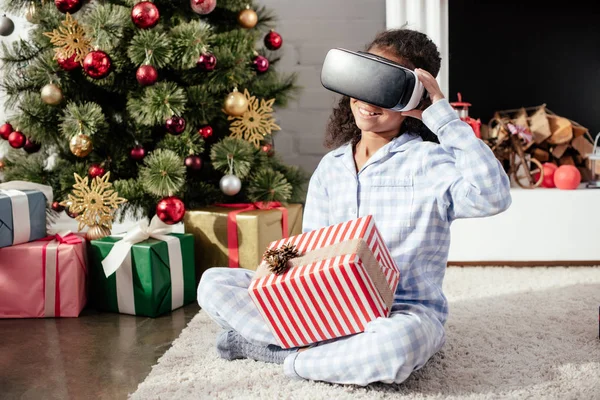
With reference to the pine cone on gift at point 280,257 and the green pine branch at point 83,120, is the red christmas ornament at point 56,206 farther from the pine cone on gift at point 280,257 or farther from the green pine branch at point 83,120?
the pine cone on gift at point 280,257

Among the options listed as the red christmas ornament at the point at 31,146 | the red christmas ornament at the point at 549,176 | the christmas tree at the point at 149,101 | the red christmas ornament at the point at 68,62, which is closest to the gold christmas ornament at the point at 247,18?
the christmas tree at the point at 149,101

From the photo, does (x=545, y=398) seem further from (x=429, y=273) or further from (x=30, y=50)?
(x=30, y=50)

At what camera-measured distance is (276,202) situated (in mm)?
1886

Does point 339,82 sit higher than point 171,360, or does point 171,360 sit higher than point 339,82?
point 339,82

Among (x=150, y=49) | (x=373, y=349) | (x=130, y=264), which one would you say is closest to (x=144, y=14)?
(x=150, y=49)

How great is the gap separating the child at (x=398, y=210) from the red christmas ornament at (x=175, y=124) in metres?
0.54

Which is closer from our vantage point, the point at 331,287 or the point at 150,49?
the point at 331,287

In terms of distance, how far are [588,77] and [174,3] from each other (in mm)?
1419

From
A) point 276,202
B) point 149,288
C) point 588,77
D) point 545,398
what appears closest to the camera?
point 545,398

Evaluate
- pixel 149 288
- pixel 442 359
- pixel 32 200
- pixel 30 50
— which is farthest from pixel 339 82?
pixel 30 50

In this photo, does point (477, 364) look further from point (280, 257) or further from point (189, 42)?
point (189, 42)

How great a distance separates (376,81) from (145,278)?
31.1 inches

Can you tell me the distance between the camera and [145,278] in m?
1.60

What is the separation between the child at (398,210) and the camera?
3.58 feet
